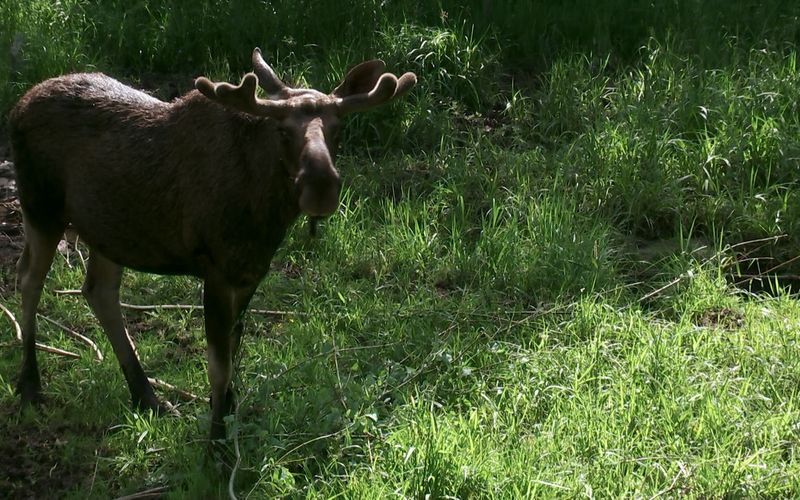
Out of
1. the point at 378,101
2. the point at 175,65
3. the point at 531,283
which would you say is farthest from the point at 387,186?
the point at 378,101

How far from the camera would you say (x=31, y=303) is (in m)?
6.07

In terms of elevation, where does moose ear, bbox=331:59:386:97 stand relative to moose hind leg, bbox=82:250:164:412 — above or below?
above

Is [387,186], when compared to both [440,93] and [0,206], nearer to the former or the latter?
[440,93]

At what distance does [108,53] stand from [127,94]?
3.70 meters

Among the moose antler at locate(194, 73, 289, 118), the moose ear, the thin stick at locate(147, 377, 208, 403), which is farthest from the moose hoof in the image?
the moose ear

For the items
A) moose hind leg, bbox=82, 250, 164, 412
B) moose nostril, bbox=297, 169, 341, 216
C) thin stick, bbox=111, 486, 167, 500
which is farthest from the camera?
moose hind leg, bbox=82, 250, 164, 412

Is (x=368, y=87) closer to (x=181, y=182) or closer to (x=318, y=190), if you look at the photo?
(x=318, y=190)

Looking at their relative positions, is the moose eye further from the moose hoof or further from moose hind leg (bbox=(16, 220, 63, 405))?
the moose hoof

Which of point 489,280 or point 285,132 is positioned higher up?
point 285,132

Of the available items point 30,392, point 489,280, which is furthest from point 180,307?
point 489,280

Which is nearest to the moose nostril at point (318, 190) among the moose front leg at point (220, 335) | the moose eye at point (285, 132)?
the moose eye at point (285, 132)

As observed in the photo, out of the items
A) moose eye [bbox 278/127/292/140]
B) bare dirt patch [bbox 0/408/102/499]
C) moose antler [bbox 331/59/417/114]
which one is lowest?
bare dirt patch [bbox 0/408/102/499]

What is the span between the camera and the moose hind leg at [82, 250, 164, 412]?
590 cm

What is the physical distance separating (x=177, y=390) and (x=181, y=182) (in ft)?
4.28
